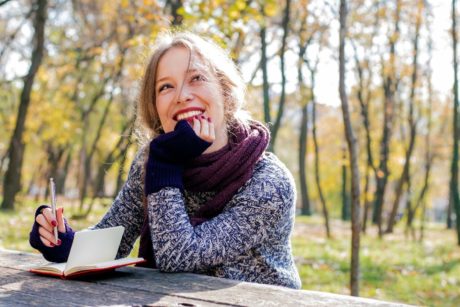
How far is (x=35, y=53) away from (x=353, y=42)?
23.1 ft

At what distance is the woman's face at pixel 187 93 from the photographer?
218 cm

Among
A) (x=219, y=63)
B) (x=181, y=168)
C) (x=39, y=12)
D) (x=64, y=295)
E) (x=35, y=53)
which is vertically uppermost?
(x=39, y=12)

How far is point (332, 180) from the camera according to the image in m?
32.2

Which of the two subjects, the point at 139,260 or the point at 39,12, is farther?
the point at 39,12

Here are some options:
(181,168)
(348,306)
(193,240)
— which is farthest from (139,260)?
(348,306)

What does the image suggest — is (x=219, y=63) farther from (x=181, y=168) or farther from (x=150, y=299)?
(x=150, y=299)

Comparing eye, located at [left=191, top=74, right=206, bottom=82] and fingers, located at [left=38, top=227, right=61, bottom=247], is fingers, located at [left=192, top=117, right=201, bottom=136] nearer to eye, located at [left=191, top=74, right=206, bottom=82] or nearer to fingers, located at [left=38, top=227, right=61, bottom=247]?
eye, located at [left=191, top=74, right=206, bottom=82]

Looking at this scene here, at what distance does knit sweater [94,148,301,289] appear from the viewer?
1912 mm

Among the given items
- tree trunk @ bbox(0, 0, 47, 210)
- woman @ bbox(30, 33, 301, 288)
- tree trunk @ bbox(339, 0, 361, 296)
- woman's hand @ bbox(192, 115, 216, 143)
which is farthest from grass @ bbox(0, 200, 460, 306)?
woman's hand @ bbox(192, 115, 216, 143)

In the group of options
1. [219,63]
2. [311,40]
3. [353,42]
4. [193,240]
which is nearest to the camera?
[193,240]

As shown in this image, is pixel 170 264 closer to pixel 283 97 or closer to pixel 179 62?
pixel 179 62

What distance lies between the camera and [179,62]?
224cm

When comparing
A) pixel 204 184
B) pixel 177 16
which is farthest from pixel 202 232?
pixel 177 16

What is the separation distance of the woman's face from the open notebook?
0.49 meters
